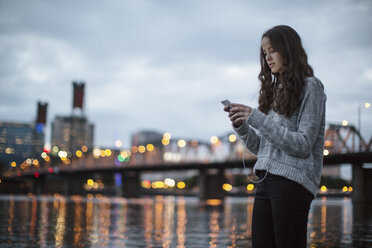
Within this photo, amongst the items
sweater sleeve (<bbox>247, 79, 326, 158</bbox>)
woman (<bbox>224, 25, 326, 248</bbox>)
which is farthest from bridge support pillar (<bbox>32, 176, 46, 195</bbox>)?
sweater sleeve (<bbox>247, 79, 326, 158</bbox>)

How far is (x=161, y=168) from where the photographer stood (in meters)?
87.8

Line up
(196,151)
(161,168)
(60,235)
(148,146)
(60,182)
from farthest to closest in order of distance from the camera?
(60,182) → (148,146) → (196,151) → (161,168) → (60,235)

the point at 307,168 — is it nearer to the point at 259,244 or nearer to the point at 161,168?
the point at 259,244

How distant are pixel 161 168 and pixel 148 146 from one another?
42756mm

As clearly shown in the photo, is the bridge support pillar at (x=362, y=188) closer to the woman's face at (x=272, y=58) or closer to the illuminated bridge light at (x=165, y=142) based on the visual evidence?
the woman's face at (x=272, y=58)

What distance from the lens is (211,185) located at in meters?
81.3

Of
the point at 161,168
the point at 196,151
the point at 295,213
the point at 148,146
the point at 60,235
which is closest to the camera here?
the point at 295,213

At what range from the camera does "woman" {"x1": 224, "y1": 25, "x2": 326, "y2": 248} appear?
9.40 feet

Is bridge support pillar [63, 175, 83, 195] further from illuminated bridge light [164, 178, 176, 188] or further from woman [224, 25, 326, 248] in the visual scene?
woman [224, 25, 326, 248]

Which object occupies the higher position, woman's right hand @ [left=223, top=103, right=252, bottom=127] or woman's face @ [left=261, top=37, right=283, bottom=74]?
woman's face @ [left=261, top=37, right=283, bottom=74]

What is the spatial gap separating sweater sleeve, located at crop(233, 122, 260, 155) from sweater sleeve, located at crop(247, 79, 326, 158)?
259 mm

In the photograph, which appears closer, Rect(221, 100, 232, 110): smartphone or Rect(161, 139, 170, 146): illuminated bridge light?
Rect(221, 100, 232, 110): smartphone

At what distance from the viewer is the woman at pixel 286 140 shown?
287 centimetres

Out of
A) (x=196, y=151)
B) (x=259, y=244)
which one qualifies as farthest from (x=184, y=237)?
(x=196, y=151)
